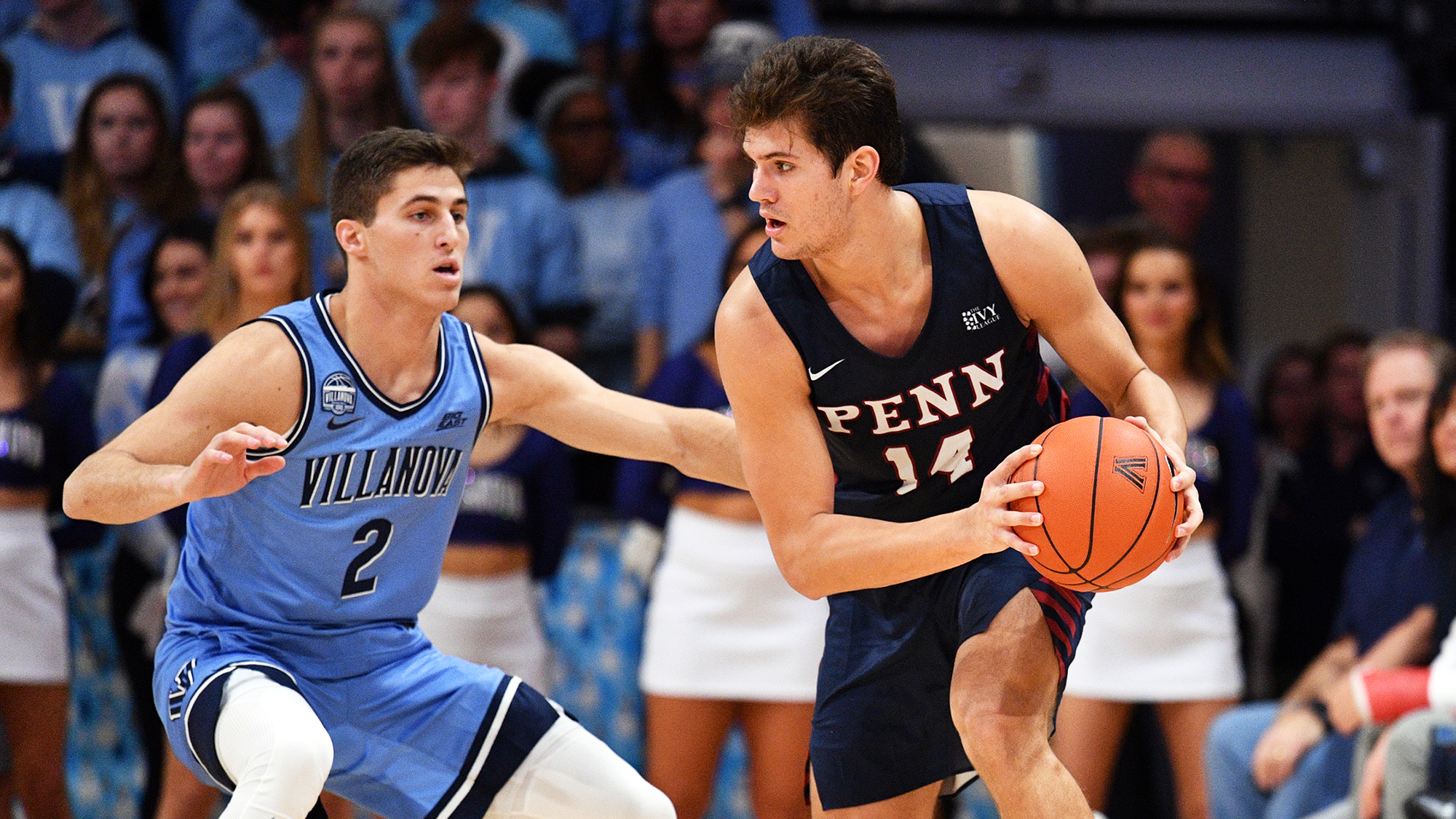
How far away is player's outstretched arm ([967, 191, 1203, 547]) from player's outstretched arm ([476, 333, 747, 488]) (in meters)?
0.86

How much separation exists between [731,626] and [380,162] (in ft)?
7.50

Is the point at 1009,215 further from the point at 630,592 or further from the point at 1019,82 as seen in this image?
the point at 1019,82

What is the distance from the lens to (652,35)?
7223 millimetres

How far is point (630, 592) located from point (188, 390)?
2824 millimetres

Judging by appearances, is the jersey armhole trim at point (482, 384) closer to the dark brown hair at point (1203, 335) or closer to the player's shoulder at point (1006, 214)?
the player's shoulder at point (1006, 214)

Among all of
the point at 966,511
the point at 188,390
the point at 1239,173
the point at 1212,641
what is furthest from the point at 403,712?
the point at 1239,173

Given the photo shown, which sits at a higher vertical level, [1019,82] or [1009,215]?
[1019,82]

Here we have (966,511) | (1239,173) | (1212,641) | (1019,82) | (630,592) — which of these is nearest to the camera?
(966,511)

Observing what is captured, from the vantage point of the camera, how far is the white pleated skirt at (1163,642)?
566 centimetres

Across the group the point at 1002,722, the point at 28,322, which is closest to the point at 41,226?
the point at 28,322

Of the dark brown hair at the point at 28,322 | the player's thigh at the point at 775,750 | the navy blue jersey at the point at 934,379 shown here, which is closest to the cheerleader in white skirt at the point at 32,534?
the dark brown hair at the point at 28,322

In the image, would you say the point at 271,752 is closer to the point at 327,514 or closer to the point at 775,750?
the point at 327,514

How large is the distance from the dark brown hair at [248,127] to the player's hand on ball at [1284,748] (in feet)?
14.3

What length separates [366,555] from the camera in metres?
3.93
